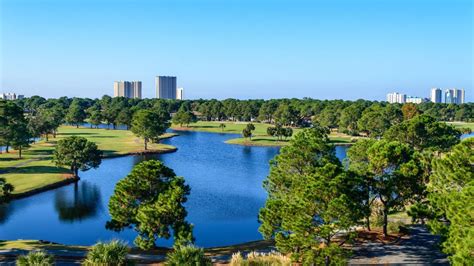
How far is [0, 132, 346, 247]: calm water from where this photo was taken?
1902 inches

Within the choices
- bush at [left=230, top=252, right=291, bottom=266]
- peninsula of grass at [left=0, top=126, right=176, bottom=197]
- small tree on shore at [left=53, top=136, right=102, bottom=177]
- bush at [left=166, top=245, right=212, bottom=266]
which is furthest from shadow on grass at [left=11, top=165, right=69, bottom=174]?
bush at [left=166, top=245, right=212, bottom=266]

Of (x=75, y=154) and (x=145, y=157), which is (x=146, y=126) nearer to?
(x=145, y=157)

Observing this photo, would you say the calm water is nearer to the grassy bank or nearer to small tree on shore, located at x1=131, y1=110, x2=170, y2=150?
small tree on shore, located at x1=131, y1=110, x2=170, y2=150

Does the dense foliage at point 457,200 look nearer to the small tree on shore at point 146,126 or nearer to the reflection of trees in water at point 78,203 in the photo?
the reflection of trees in water at point 78,203

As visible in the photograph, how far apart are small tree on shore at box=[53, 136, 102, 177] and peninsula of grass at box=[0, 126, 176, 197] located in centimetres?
257

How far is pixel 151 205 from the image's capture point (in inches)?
1529

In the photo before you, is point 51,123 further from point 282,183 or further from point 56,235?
point 282,183

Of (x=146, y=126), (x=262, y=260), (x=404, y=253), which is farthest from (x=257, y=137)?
(x=262, y=260)

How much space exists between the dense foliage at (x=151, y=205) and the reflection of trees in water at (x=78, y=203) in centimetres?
1657

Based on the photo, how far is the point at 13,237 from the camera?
46969 millimetres

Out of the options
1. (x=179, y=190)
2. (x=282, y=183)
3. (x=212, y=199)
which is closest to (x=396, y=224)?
(x=282, y=183)

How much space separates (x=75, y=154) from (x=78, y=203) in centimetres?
1414

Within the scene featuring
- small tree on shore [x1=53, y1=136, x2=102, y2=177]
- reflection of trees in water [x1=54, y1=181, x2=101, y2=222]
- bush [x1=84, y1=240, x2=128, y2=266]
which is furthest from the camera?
small tree on shore [x1=53, y1=136, x2=102, y2=177]

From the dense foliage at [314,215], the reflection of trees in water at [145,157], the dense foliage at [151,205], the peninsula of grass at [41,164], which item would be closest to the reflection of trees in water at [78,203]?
the peninsula of grass at [41,164]
